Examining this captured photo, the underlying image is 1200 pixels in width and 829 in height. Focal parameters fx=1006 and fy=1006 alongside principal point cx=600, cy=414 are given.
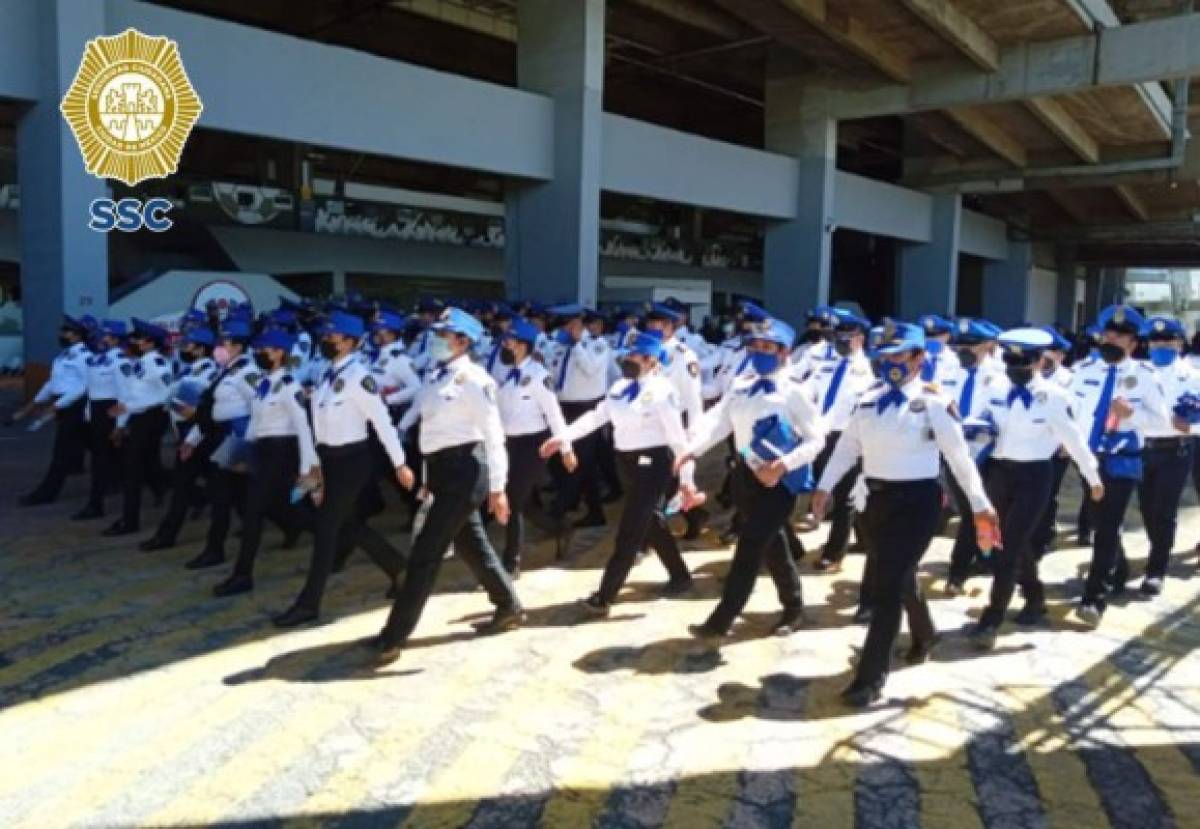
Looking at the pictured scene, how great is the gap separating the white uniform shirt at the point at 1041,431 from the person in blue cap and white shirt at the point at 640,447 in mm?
1893

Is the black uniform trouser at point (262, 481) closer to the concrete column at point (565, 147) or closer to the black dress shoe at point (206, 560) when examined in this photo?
the black dress shoe at point (206, 560)

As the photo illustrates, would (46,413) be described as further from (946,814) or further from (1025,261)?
(1025,261)

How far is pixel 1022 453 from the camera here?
592cm

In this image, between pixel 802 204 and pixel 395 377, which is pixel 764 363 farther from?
pixel 802 204

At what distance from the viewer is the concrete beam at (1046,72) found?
17.2m

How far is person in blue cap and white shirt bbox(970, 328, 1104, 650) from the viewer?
588cm

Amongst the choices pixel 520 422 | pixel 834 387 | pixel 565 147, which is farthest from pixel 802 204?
pixel 520 422

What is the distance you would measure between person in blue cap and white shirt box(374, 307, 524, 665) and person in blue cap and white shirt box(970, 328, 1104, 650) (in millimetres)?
2950

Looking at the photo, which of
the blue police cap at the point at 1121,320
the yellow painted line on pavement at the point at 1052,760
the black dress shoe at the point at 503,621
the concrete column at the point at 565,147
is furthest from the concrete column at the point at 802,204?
the yellow painted line on pavement at the point at 1052,760

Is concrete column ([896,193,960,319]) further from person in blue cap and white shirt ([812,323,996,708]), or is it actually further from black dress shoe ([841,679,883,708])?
black dress shoe ([841,679,883,708])

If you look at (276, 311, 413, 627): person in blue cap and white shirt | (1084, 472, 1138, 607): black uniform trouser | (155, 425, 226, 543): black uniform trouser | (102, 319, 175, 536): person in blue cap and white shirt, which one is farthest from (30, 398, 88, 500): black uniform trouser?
(1084, 472, 1138, 607): black uniform trouser

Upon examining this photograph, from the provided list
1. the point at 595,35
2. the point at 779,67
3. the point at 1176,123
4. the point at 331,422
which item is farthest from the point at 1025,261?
the point at 331,422

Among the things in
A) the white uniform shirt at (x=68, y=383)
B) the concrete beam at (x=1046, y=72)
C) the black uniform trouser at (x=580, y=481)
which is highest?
the concrete beam at (x=1046, y=72)

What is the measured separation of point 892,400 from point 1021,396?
1.37m
